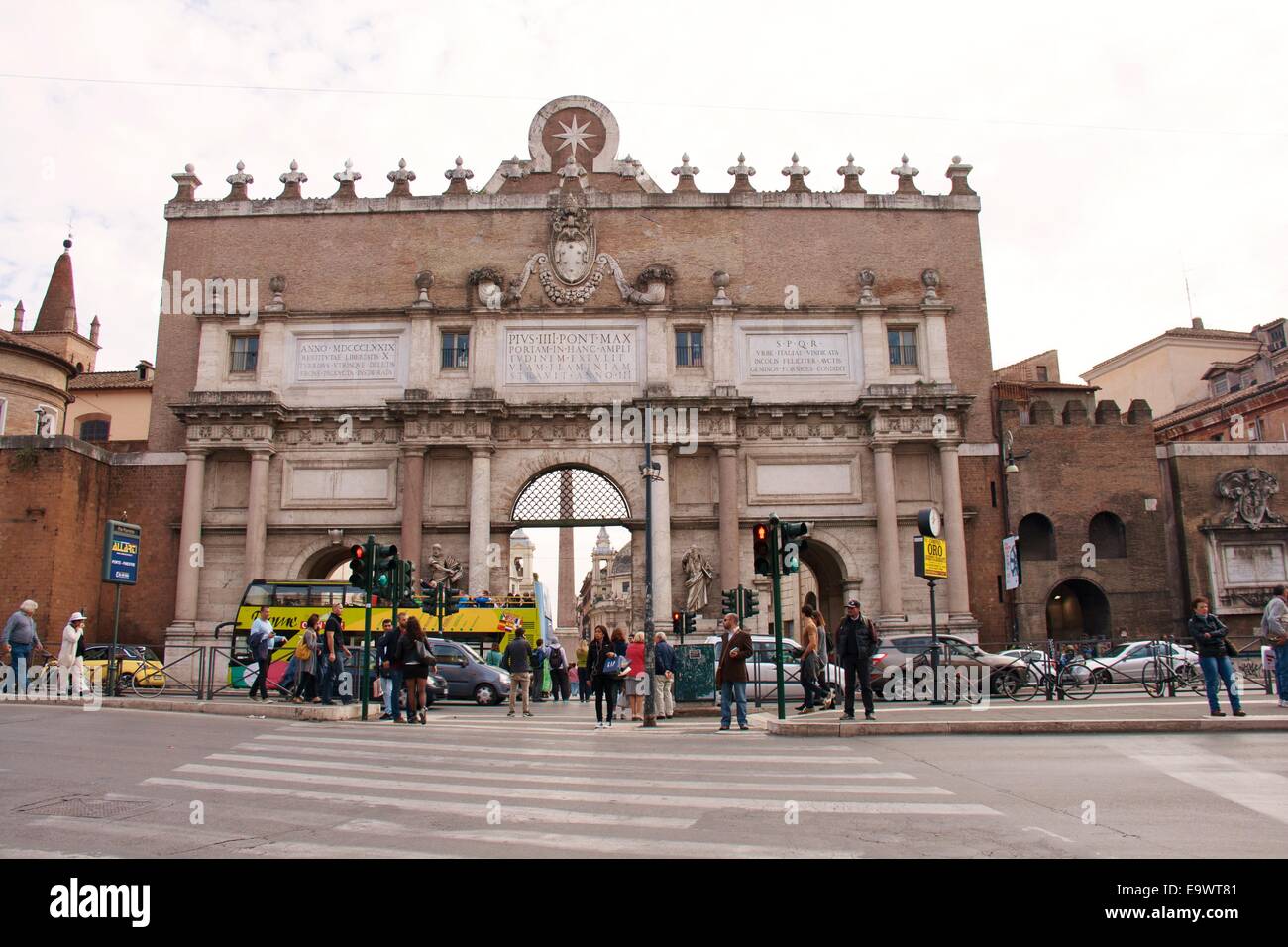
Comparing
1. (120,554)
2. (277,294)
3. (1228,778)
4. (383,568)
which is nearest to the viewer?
(1228,778)

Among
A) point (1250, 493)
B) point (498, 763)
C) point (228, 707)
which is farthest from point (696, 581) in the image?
point (498, 763)

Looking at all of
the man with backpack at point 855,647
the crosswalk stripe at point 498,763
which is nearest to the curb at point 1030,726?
the man with backpack at point 855,647

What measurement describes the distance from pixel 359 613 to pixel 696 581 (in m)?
9.70

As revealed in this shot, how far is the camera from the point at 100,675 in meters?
21.3

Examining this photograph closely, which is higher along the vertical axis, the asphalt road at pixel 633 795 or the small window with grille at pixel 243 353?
the small window with grille at pixel 243 353

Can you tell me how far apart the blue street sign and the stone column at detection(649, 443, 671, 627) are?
1354 cm

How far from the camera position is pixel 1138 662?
24156 mm

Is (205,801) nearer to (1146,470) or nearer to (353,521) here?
(353,521)

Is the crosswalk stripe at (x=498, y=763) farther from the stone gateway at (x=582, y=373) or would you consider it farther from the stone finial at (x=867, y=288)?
the stone finial at (x=867, y=288)

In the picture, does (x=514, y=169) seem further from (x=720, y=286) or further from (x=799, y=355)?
(x=799, y=355)

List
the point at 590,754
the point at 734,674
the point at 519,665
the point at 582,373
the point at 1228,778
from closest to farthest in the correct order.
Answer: the point at 1228,778 < the point at 590,754 < the point at 734,674 < the point at 519,665 < the point at 582,373

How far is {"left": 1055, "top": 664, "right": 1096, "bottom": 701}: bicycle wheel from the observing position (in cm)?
1927

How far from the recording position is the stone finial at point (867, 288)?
32656 millimetres

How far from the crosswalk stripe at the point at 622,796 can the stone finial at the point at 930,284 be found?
25.9 m
